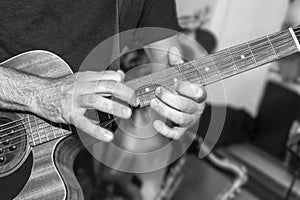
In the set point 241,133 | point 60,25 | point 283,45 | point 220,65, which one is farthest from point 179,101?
point 241,133

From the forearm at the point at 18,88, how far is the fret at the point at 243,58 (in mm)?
403

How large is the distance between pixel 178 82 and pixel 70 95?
0.22 metres

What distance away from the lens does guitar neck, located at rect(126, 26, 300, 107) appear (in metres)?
0.82

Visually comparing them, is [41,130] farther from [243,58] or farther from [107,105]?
[243,58]

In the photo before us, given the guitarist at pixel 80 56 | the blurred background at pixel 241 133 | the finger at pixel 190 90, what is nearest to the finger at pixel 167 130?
the guitarist at pixel 80 56

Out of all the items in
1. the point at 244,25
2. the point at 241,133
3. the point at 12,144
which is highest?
the point at 12,144

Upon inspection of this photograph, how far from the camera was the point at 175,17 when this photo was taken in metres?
1.07

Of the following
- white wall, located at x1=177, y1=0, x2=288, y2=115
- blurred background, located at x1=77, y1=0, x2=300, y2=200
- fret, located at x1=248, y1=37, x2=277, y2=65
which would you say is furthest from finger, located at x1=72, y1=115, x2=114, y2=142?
white wall, located at x1=177, y1=0, x2=288, y2=115

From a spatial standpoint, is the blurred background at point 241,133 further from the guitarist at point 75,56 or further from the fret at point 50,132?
the fret at point 50,132

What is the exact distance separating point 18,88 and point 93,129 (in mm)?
221

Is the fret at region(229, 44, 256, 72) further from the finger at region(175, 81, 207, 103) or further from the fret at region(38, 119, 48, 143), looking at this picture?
the fret at region(38, 119, 48, 143)

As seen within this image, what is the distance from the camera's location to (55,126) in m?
0.86

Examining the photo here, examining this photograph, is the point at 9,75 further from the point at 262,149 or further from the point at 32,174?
the point at 262,149

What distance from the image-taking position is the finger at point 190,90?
80 cm
